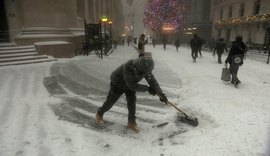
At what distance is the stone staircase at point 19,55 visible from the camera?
10.9m

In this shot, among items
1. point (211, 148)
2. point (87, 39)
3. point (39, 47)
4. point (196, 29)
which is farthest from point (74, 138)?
point (196, 29)

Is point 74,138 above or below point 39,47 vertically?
below

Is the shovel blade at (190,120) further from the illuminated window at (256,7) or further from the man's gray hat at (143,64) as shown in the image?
the illuminated window at (256,7)

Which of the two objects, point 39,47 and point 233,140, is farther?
point 39,47

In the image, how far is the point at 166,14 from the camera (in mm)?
41031

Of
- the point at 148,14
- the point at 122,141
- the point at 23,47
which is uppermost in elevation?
the point at 148,14

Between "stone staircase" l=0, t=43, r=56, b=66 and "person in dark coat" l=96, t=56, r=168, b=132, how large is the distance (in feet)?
26.0


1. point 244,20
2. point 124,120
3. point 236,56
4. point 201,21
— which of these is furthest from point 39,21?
point 201,21

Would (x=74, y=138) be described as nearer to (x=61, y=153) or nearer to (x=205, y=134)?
(x=61, y=153)

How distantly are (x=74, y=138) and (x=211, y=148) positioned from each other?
2486 mm

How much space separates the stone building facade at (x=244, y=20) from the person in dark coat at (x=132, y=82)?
23596 mm

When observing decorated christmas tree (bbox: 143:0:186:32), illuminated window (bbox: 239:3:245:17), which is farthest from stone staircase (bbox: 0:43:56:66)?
decorated christmas tree (bbox: 143:0:186:32)

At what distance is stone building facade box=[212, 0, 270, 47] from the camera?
84.0 ft

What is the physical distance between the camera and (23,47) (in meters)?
12.4
